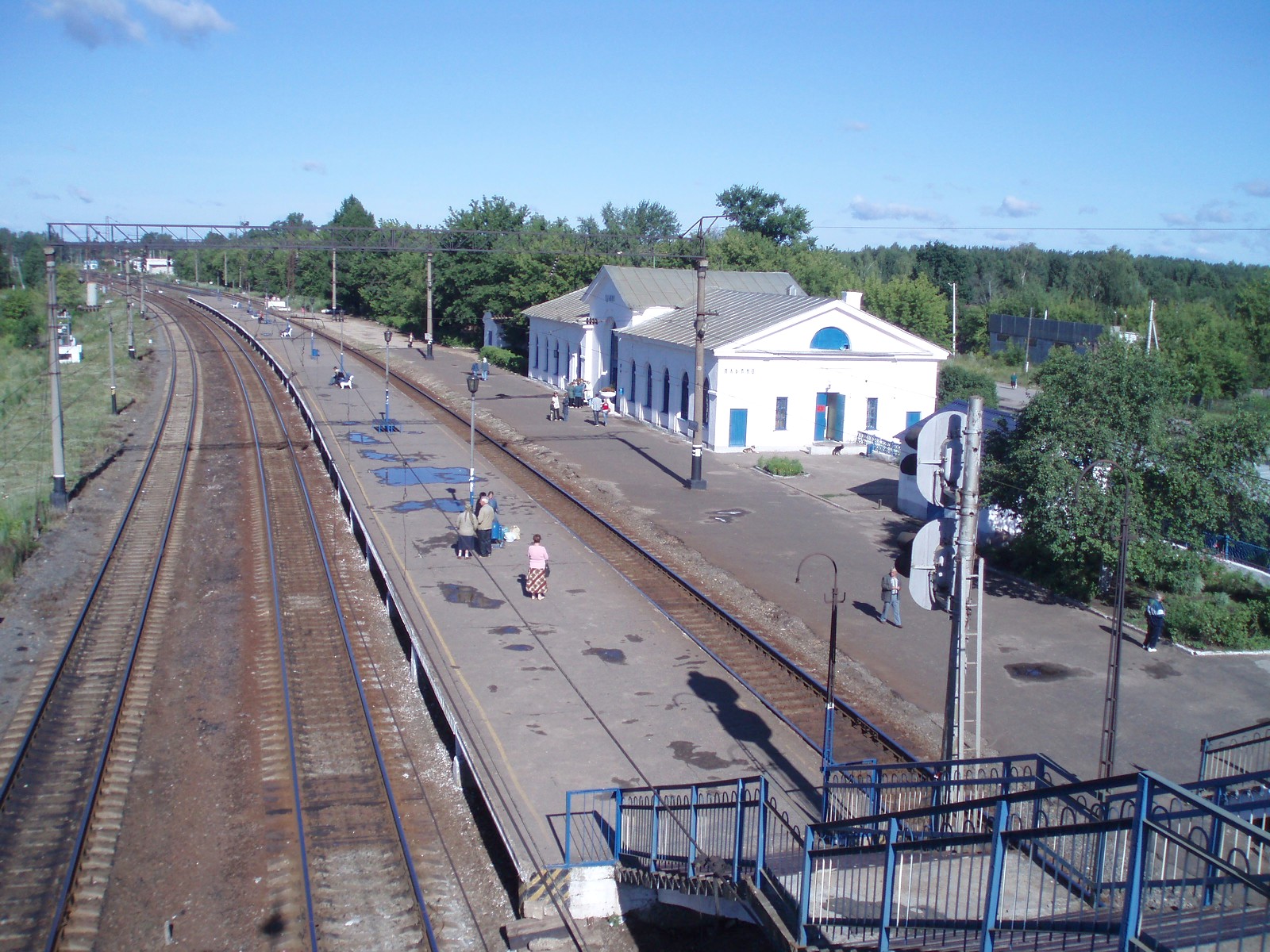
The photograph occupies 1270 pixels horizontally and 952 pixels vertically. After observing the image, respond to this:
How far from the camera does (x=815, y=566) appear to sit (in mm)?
20469

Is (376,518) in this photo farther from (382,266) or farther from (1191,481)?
(382,266)

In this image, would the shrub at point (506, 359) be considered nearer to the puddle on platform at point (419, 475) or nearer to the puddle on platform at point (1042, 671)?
the puddle on platform at point (419, 475)

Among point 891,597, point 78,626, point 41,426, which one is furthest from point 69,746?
point 41,426

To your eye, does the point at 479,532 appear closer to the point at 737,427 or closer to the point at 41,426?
the point at 737,427

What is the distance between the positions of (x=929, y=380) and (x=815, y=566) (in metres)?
16.8

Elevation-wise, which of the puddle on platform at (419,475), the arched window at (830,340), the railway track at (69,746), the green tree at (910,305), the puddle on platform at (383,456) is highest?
the green tree at (910,305)

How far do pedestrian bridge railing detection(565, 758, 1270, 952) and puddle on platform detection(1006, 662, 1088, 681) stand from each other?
20.2 ft

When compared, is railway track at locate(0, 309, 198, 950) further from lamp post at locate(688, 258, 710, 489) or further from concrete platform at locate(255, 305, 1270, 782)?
lamp post at locate(688, 258, 710, 489)

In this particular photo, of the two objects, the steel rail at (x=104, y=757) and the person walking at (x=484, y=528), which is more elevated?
the person walking at (x=484, y=528)

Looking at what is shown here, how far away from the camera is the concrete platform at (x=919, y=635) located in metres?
13.1

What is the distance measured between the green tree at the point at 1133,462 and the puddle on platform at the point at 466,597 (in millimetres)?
9307

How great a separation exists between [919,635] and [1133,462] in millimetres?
4658

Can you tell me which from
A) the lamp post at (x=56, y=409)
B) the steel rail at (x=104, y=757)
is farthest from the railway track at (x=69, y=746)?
the lamp post at (x=56, y=409)

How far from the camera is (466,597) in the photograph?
1750cm
